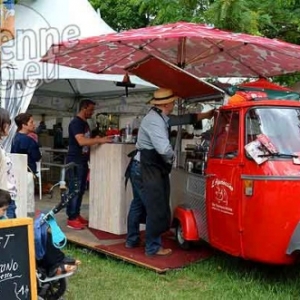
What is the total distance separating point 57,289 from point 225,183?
6.06 ft

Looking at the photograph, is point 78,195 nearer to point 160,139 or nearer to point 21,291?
point 160,139

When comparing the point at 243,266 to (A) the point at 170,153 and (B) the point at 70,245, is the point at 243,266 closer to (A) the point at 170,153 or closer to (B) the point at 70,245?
(A) the point at 170,153

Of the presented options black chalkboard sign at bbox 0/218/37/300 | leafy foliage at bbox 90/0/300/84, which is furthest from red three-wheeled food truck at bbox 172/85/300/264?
black chalkboard sign at bbox 0/218/37/300

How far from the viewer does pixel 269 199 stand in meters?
4.54

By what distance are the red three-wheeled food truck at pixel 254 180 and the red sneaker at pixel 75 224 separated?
2.06 metres

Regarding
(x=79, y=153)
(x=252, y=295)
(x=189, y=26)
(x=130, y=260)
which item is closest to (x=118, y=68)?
(x=79, y=153)

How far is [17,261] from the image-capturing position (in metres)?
3.63

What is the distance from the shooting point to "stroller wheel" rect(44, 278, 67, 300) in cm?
433

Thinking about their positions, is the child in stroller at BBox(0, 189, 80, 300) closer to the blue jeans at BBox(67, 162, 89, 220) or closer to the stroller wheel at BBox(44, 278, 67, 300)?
the stroller wheel at BBox(44, 278, 67, 300)

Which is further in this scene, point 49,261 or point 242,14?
point 242,14

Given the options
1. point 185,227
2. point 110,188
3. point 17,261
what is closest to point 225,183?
point 185,227

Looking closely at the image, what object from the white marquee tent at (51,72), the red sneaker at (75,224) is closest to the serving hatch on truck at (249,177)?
the red sneaker at (75,224)

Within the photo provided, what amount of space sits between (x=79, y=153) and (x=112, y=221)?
1094mm

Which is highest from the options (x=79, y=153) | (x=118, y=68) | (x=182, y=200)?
(x=118, y=68)
